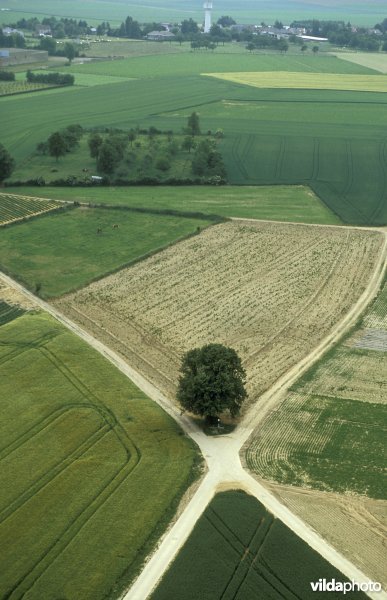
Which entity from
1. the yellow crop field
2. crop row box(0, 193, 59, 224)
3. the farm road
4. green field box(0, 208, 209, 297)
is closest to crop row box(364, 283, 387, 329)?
the farm road

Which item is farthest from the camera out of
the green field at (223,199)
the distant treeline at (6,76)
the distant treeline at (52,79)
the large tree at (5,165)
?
the distant treeline at (6,76)

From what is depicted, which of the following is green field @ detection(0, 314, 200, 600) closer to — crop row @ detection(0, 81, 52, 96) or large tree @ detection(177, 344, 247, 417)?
large tree @ detection(177, 344, 247, 417)

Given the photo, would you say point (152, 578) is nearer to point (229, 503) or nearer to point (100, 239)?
point (229, 503)

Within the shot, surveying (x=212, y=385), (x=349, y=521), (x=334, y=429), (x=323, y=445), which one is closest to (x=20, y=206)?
(x=212, y=385)

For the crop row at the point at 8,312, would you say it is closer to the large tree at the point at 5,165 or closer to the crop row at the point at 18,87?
the large tree at the point at 5,165

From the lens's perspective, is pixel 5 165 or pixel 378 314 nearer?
pixel 378 314

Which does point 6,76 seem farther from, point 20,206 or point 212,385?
point 212,385

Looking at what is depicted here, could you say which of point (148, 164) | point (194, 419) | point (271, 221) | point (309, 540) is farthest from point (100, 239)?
point (309, 540)

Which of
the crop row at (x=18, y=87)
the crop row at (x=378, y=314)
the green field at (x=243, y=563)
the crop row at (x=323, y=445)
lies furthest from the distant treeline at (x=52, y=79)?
the green field at (x=243, y=563)
